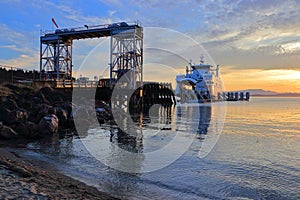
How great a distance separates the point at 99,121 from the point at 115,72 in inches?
642

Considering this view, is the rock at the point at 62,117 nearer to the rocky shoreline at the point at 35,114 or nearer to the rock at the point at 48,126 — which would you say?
the rocky shoreline at the point at 35,114

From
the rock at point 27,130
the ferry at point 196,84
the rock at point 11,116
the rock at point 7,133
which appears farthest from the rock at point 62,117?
the ferry at point 196,84

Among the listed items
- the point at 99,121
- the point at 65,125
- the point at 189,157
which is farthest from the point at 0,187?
the point at 99,121

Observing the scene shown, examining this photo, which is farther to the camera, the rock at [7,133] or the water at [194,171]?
the rock at [7,133]

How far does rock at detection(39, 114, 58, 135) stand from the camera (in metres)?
16.6

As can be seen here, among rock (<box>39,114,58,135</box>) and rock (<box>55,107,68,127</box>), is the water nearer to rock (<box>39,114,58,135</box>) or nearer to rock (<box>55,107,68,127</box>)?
rock (<box>39,114,58,135</box>)

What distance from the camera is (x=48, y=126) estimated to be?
17.0 metres

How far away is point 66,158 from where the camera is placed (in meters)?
11.2

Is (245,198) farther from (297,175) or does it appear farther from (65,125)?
(65,125)

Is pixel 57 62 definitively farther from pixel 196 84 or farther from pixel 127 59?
pixel 196 84

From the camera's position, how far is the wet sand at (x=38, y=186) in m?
5.89

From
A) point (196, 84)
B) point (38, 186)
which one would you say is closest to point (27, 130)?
point (38, 186)

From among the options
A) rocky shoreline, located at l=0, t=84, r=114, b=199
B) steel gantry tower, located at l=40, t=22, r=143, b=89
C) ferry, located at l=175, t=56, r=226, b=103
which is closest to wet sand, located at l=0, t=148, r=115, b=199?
rocky shoreline, located at l=0, t=84, r=114, b=199

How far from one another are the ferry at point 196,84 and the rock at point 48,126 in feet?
216
